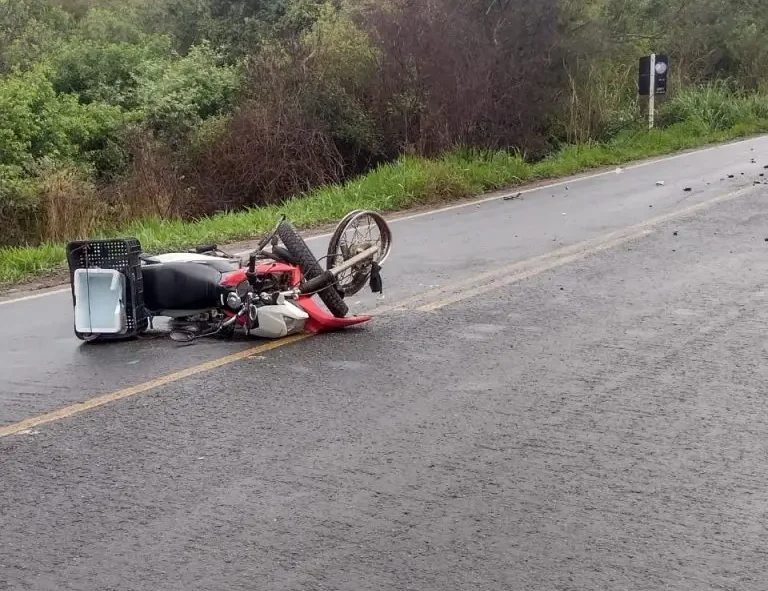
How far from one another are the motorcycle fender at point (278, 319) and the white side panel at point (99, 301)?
958 millimetres

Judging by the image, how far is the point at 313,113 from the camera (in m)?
20.4

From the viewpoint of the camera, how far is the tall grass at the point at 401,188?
1235 cm

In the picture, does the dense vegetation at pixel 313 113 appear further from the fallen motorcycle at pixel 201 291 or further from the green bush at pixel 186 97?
the fallen motorcycle at pixel 201 291

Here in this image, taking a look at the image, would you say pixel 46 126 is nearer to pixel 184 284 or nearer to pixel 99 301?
pixel 99 301

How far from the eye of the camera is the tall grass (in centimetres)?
1235

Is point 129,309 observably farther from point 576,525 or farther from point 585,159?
point 585,159

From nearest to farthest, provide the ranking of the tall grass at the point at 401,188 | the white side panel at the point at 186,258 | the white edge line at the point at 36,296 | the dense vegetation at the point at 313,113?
the white side panel at the point at 186,258 < the white edge line at the point at 36,296 < the tall grass at the point at 401,188 < the dense vegetation at the point at 313,113

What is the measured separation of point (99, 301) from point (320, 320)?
5.15 feet

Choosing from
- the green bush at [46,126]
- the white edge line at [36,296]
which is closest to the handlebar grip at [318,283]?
the white edge line at [36,296]

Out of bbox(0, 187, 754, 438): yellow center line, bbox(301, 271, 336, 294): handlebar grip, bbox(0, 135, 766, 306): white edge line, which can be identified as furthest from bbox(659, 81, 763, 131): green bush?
bbox(301, 271, 336, 294): handlebar grip

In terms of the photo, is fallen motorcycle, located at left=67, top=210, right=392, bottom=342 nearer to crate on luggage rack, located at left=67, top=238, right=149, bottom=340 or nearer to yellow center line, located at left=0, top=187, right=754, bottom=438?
crate on luggage rack, located at left=67, top=238, right=149, bottom=340

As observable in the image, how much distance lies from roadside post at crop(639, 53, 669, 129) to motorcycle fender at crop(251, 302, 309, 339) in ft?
68.3

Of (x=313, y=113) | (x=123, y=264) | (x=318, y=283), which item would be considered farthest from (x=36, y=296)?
(x=313, y=113)

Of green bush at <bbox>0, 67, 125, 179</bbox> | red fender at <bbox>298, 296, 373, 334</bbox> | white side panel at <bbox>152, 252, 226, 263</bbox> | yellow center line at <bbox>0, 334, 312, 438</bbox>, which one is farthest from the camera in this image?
green bush at <bbox>0, 67, 125, 179</bbox>
